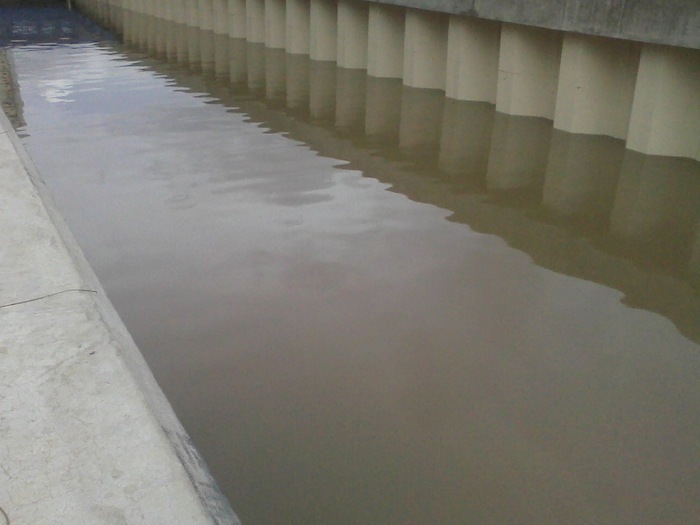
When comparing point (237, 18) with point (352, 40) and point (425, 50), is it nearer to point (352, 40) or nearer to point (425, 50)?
point (352, 40)

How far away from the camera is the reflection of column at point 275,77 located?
31.0 ft

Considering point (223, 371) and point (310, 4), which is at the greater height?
point (310, 4)

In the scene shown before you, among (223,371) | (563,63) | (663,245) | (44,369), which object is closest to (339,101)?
(563,63)

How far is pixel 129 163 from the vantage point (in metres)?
6.57

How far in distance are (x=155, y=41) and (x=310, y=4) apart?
16.6 ft

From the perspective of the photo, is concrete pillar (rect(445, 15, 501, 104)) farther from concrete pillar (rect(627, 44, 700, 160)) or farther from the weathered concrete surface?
concrete pillar (rect(627, 44, 700, 160))

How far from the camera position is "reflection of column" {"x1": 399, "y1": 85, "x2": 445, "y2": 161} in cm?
691

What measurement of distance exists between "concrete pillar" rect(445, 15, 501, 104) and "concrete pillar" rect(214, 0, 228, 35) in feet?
28.3

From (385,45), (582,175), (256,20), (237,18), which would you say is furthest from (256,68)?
(582,175)

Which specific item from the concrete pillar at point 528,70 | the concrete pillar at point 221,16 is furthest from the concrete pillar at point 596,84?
the concrete pillar at point 221,16

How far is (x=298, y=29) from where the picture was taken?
41.2 feet

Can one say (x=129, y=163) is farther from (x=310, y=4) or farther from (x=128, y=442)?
(x=310, y=4)

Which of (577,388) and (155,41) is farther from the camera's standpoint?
(155,41)

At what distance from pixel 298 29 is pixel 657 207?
8.62 m
